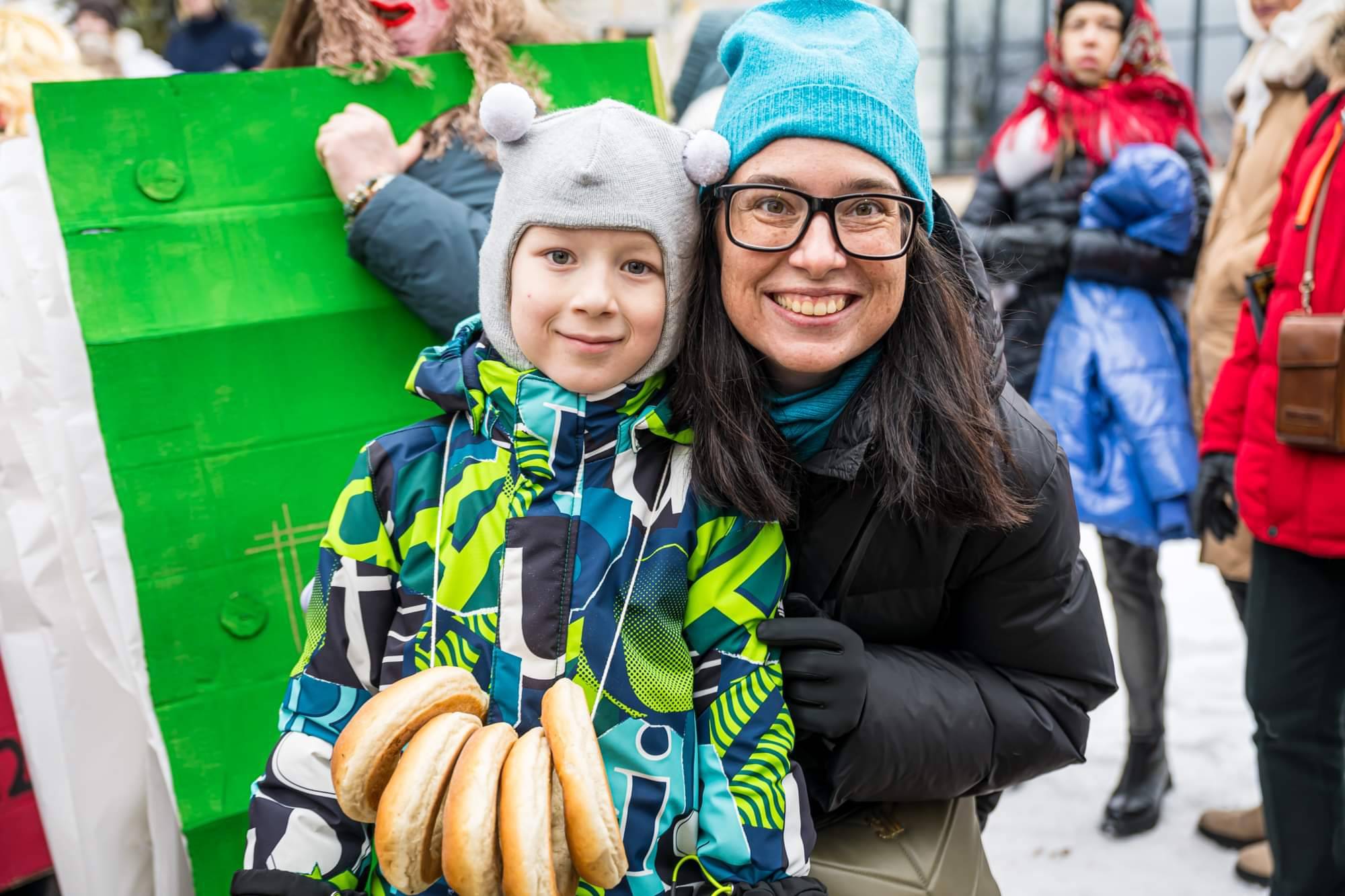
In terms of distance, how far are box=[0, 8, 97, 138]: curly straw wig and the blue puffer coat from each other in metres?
2.75

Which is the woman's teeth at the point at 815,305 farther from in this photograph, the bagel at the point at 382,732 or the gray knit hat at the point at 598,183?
the bagel at the point at 382,732

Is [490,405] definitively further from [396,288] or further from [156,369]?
[156,369]

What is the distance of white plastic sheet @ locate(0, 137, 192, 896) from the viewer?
1868 millimetres

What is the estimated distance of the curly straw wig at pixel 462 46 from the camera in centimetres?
221

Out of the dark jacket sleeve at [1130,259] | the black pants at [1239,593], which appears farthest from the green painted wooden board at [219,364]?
the black pants at [1239,593]

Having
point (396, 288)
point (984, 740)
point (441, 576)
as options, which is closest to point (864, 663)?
point (984, 740)

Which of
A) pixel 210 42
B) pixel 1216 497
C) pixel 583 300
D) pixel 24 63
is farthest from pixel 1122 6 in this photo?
pixel 210 42

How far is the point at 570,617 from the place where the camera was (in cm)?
155

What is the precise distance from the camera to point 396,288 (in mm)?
2123

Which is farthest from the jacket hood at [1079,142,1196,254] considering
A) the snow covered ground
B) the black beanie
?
the snow covered ground

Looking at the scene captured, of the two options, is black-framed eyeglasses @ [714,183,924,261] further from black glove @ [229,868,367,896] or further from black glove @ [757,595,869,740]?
black glove @ [229,868,367,896]

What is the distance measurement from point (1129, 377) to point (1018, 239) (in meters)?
0.55

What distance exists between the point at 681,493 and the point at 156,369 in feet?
3.32

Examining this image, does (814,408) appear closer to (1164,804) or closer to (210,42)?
(1164,804)
